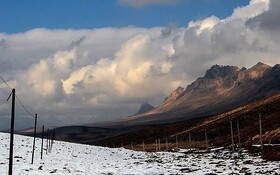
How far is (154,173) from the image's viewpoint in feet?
156

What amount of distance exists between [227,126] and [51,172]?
11846 centimetres

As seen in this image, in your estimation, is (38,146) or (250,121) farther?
(250,121)

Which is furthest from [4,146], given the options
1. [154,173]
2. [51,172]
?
[154,173]

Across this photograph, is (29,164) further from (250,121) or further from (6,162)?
(250,121)

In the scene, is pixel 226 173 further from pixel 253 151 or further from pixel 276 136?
pixel 276 136

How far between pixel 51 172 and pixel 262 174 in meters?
23.4

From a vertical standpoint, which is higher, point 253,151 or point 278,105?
point 278,105

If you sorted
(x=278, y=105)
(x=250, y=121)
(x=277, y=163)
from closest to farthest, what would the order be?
(x=277, y=163), (x=250, y=121), (x=278, y=105)

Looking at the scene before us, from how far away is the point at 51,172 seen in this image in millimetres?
48438

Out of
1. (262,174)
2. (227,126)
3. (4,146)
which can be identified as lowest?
(262,174)

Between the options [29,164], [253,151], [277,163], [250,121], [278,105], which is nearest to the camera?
[277,163]

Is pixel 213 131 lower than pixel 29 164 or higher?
higher

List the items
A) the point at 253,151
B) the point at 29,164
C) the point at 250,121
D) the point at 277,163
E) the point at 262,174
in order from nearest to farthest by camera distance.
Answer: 1. the point at 262,174
2. the point at 277,163
3. the point at 29,164
4. the point at 253,151
5. the point at 250,121

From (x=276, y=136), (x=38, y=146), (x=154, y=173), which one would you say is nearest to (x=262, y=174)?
(x=154, y=173)
